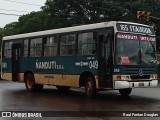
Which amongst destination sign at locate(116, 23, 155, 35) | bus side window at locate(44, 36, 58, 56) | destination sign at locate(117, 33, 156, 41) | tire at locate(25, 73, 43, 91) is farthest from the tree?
destination sign at locate(117, 33, 156, 41)

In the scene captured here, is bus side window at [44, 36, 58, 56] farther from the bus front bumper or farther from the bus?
the bus front bumper

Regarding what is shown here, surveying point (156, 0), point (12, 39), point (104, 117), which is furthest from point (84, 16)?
point (104, 117)

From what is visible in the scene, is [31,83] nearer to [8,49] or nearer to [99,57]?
[8,49]

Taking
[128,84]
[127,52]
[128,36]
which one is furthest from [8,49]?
[128,84]

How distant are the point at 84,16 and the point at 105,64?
38326 millimetres

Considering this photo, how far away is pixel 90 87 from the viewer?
17906 millimetres

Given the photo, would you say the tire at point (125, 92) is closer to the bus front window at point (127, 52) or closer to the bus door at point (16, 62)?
the bus front window at point (127, 52)

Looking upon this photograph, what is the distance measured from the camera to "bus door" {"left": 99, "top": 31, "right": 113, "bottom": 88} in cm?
1703

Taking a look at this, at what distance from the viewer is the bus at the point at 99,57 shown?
16.9 meters

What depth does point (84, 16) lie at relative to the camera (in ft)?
181

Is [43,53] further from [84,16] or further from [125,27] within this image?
[84,16]

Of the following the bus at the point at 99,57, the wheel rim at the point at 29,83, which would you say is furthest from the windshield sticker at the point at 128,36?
the wheel rim at the point at 29,83

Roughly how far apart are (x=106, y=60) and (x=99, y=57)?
1.12ft

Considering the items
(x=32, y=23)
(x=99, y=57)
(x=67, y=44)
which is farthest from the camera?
(x=32, y=23)
